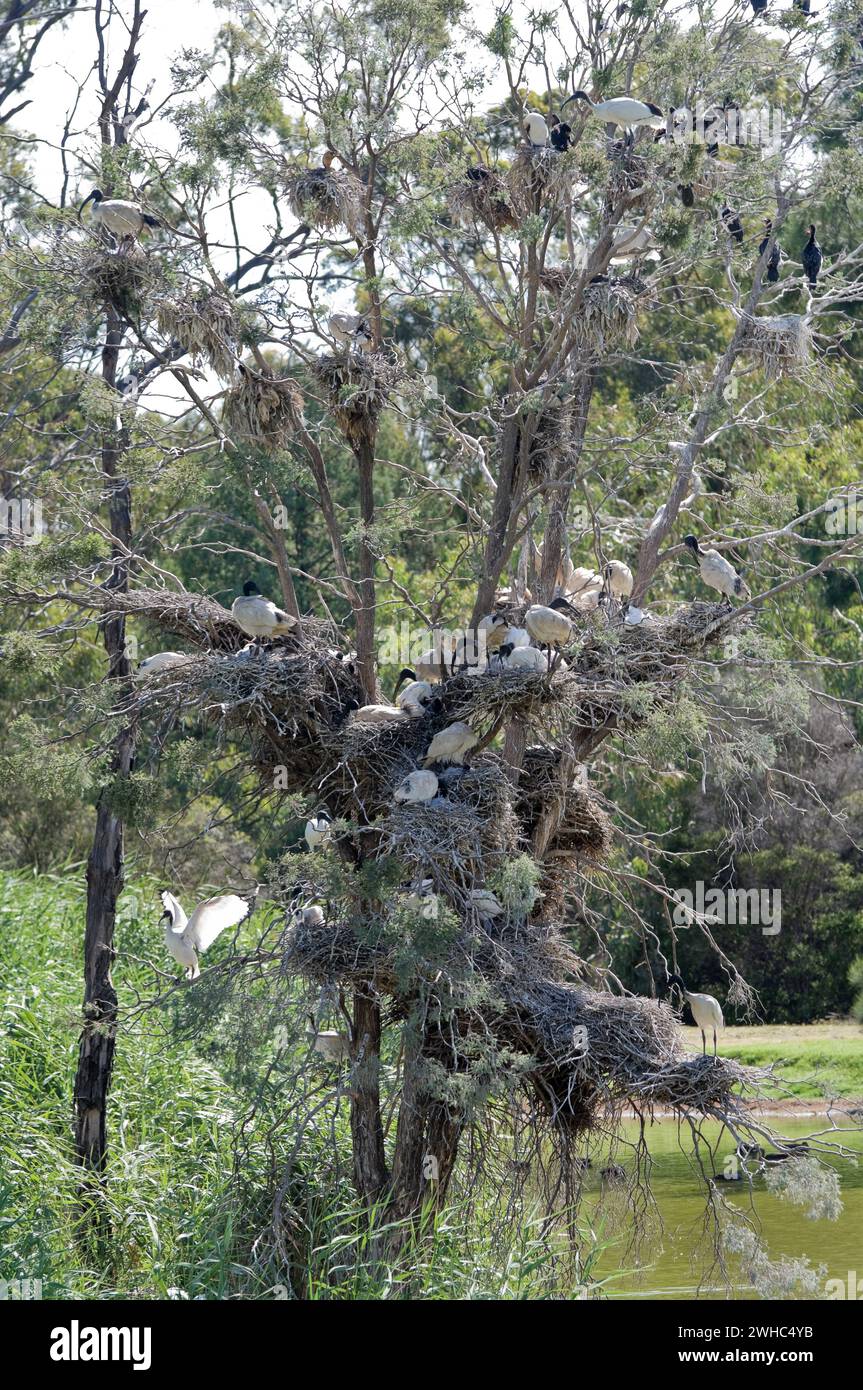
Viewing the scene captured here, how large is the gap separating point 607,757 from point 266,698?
6.99m

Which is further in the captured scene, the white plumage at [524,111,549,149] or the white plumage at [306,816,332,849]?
the white plumage at [524,111,549,149]

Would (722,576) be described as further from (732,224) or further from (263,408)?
(263,408)

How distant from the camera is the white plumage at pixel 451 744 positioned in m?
6.93

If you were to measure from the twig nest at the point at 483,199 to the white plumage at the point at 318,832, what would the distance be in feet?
10.6

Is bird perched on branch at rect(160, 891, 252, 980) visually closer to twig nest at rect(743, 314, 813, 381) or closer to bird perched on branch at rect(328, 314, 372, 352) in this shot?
bird perched on branch at rect(328, 314, 372, 352)

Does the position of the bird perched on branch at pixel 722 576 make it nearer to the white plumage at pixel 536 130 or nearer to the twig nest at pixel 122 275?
the white plumage at pixel 536 130

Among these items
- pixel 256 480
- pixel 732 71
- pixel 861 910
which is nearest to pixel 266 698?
pixel 256 480

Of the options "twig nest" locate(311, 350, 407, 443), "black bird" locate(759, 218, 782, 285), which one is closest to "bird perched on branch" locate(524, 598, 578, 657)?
"twig nest" locate(311, 350, 407, 443)

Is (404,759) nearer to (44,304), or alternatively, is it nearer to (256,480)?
(256,480)

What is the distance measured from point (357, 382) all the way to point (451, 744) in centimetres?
185

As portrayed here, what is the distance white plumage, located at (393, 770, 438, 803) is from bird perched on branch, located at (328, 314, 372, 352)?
2.21 metres

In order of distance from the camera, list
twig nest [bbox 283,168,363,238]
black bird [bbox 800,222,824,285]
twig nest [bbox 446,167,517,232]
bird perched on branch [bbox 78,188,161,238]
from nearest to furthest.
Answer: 1. bird perched on branch [bbox 78,188,161,238]
2. twig nest [bbox 283,168,363,238]
3. twig nest [bbox 446,167,517,232]
4. black bird [bbox 800,222,824,285]

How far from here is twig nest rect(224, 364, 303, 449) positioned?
7559 mm

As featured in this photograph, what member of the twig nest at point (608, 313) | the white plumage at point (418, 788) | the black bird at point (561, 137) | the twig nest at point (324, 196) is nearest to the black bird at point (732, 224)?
the twig nest at point (608, 313)
